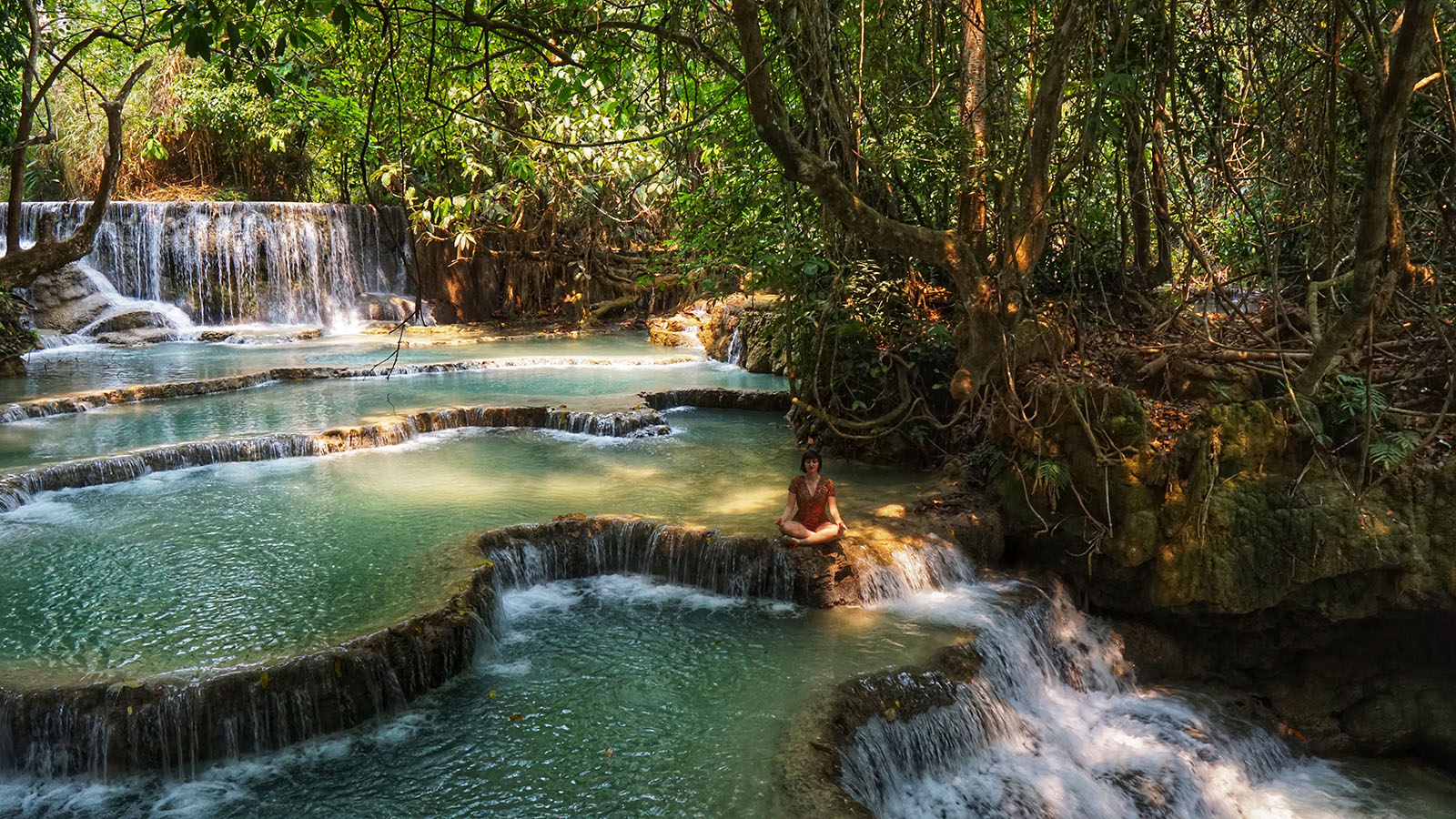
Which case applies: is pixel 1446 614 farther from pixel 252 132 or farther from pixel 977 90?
pixel 252 132

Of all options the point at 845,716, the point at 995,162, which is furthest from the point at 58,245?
the point at 995,162

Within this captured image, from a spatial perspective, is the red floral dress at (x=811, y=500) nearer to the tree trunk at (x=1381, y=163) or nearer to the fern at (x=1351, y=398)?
the fern at (x=1351, y=398)

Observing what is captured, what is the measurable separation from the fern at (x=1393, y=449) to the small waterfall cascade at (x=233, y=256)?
15.0 meters

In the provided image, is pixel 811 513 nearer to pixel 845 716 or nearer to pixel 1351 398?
pixel 845 716

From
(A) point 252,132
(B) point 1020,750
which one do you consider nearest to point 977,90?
(B) point 1020,750

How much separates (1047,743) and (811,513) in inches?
76.2

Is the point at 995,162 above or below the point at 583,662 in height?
above

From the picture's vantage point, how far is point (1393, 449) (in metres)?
5.52

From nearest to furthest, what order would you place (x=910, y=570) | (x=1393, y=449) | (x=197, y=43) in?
1. (x=197, y=43)
2. (x=1393, y=449)
3. (x=910, y=570)

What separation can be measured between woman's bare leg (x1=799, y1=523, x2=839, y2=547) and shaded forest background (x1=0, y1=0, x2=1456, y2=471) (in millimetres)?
706

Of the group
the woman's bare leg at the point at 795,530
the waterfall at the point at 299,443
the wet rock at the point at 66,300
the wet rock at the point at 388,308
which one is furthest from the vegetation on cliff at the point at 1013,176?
the wet rock at the point at 388,308

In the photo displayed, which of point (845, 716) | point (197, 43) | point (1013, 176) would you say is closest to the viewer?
point (197, 43)

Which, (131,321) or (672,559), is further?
(131,321)

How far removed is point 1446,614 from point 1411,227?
97.7 inches
